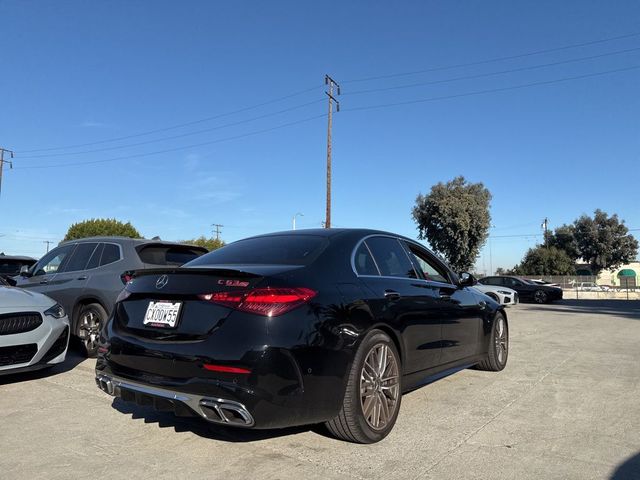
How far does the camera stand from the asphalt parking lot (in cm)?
321

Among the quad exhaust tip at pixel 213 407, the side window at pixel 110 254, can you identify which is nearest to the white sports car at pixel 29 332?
the side window at pixel 110 254

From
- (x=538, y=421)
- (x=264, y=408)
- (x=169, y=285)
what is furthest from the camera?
(x=538, y=421)

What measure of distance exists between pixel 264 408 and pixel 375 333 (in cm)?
108

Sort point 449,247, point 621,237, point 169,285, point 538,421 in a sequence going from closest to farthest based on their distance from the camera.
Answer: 1. point 169,285
2. point 538,421
3. point 449,247
4. point 621,237

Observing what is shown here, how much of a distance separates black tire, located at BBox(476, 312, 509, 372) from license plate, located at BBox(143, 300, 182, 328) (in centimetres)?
401

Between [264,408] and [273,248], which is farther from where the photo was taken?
[273,248]

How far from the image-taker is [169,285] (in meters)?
3.48

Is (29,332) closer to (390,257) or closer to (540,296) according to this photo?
(390,257)

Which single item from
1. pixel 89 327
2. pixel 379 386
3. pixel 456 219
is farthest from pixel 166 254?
pixel 456 219

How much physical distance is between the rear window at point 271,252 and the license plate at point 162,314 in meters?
0.57

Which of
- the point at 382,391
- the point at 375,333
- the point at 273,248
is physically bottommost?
the point at 382,391

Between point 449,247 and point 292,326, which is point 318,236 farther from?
point 449,247

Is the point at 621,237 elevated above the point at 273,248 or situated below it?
above

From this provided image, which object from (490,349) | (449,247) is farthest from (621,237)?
(490,349)
